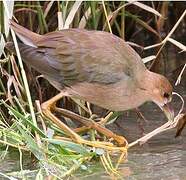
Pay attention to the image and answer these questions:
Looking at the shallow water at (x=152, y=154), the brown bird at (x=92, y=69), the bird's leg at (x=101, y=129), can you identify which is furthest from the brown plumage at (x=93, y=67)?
the shallow water at (x=152, y=154)

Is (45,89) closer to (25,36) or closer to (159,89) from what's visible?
(25,36)

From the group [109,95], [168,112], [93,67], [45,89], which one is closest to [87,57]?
[93,67]

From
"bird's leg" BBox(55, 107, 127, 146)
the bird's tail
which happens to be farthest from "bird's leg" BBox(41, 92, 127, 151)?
the bird's tail

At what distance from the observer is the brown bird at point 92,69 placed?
3.90m

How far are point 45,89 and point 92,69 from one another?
0.82 metres

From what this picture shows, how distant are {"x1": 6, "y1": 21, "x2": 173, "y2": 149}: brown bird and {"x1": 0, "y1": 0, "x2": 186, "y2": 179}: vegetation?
0.13 m

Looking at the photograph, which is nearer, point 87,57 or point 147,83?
point 87,57

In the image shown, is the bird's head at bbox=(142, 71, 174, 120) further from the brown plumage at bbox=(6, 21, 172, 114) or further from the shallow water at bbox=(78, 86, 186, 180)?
the shallow water at bbox=(78, 86, 186, 180)

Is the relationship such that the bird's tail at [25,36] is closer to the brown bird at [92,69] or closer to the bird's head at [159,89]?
the brown bird at [92,69]

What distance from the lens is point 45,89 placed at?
4.70 metres

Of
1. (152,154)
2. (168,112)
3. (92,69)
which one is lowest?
(152,154)

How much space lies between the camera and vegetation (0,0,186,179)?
140 inches

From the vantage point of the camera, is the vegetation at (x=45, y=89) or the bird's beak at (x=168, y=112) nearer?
the vegetation at (x=45, y=89)

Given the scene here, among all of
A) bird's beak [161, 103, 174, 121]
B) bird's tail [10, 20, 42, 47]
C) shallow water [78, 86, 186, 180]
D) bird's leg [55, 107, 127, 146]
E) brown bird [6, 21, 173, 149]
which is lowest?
shallow water [78, 86, 186, 180]
